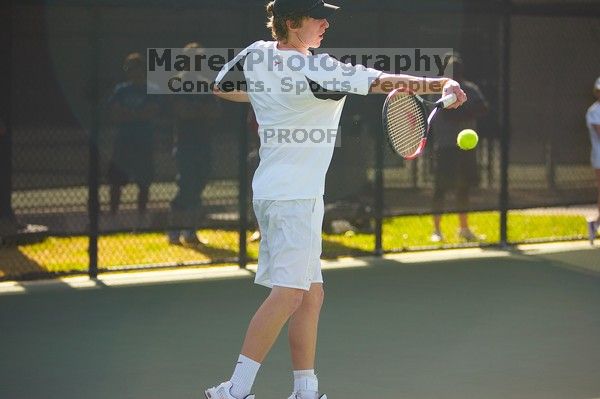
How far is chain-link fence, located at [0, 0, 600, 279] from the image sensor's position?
999 centimetres

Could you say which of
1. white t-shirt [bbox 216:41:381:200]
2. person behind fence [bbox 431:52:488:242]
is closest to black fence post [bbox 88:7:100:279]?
person behind fence [bbox 431:52:488:242]

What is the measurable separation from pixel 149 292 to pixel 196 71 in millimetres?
1899

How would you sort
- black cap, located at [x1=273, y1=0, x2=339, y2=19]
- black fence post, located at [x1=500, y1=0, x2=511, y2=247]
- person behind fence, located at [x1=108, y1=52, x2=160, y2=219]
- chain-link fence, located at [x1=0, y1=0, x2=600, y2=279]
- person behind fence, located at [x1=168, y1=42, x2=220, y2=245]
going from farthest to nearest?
black fence post, located at [x1=500, y1=0, x2=511, y2=247] → person behind fence, located at [x1=168, y1=42, x2=220, y2=245] → person behind fence, located at [x1=108, y1=52, x2=160, y2=219] → chain-link fence, located at [x1=0, y1=0, x2=600, y2=279] → black cap, located at [x1=273, y1=0, x2=339, y2=19]

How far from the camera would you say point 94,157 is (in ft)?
33.2

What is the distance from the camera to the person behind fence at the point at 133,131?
10258 mm

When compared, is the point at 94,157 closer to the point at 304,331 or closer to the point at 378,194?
the point at 378,194

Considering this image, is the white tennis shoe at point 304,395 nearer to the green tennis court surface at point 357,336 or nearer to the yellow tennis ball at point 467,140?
the green tennis court surface at point 357,336

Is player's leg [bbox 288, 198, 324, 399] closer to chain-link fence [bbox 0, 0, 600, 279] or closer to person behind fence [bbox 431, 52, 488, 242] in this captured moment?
chain-link fence [bbox 0, 0, 600, 279]

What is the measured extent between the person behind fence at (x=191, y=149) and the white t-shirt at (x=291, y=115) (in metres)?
4.72

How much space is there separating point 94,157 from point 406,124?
14.7 ft

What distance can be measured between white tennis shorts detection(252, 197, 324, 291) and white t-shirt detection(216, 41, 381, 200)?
0.05 m

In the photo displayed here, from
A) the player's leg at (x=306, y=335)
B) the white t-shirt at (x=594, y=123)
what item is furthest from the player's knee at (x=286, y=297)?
the white t-shirt at (x=594, y=123)

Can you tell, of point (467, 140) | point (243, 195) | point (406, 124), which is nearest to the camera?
point (406, 124)

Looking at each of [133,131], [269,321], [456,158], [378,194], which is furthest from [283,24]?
[456,158]
